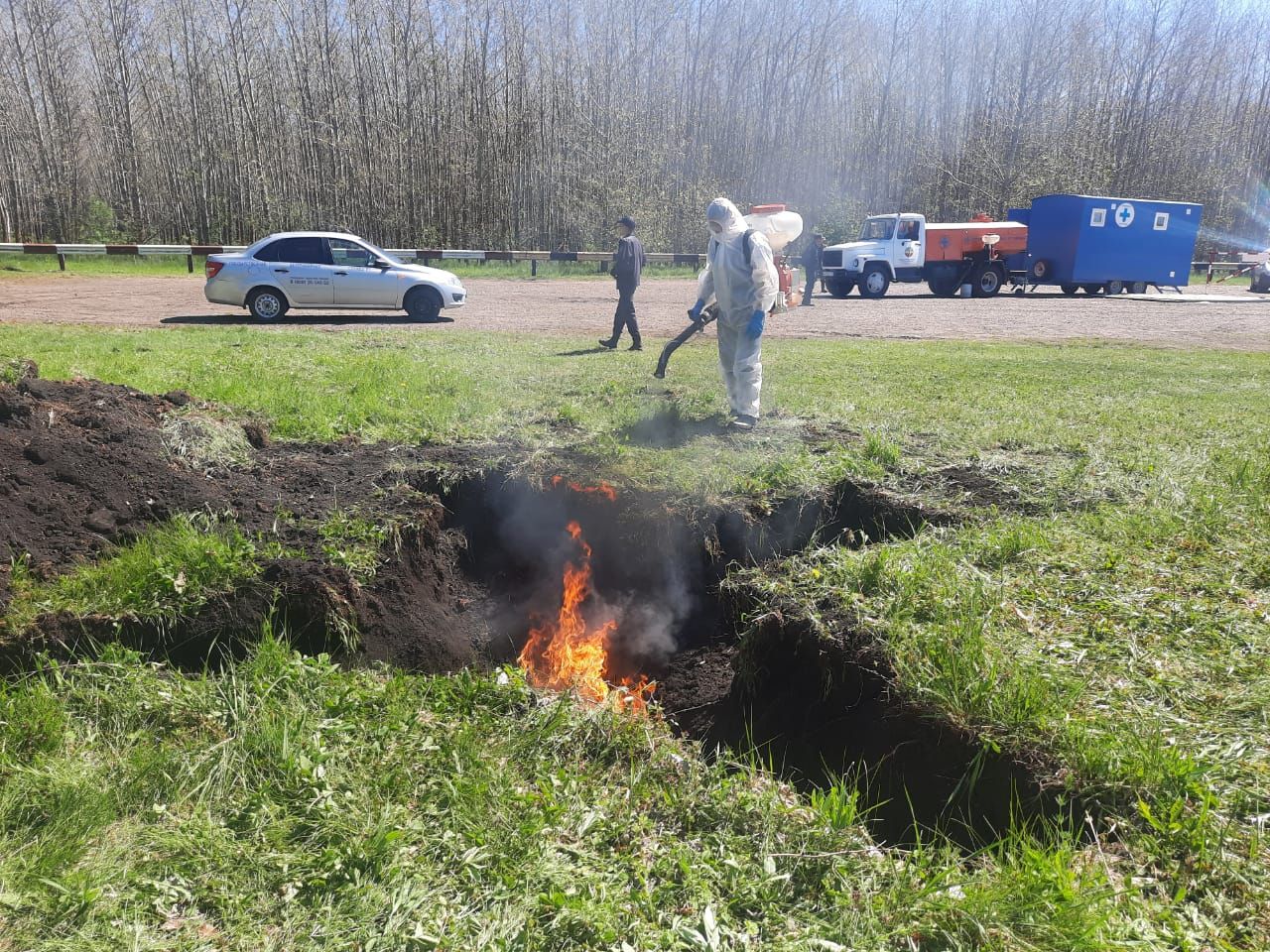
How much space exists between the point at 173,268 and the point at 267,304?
10951 millimetres

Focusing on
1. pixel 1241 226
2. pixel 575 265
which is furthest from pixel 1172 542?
pixel 1241 226

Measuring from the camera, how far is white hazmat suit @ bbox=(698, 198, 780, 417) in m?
6.44

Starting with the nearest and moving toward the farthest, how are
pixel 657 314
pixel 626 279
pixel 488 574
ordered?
pixel 488 574
pixel 626 279
pixel 657 314

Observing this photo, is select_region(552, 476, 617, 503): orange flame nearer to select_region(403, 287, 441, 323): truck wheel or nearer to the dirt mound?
the dirt mound

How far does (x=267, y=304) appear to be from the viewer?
13602 millimetres

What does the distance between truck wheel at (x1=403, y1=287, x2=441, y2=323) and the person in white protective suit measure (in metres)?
8.53

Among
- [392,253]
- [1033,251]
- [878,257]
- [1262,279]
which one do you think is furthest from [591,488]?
[1262,279]

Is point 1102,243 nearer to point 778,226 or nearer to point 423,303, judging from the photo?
point 423,303

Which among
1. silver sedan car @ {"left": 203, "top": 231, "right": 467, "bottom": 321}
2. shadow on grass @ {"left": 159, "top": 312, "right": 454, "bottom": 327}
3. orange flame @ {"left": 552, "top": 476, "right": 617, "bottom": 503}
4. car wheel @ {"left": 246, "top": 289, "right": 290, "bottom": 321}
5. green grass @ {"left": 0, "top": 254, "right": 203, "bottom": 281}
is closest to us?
orange flame @ {"left": 552, "top": 476, "right": 617, "bottom": 503}

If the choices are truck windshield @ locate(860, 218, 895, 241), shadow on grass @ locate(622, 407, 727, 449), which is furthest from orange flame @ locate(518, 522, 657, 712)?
truck windshield @ locate(860, 218, 895, 241)

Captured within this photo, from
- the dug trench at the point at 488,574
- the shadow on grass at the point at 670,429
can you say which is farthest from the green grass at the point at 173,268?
the shadow on grass at the point at 670,429

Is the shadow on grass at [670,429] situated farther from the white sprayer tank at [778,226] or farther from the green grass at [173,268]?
the green grass at [173,268]

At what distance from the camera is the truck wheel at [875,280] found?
23844 millimetres

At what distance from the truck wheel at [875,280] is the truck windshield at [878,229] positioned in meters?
1.03
